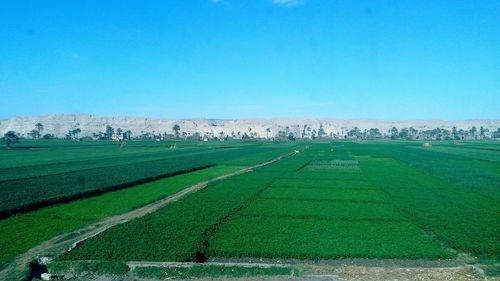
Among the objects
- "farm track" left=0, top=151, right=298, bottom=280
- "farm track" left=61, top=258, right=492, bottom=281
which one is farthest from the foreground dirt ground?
"farm track" left=0, top=151, right=298, bottom=280

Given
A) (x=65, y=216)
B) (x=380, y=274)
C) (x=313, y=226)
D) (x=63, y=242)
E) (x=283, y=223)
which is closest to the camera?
(x=380, y=274)

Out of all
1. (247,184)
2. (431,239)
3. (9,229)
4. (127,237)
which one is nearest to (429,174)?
(247,184)

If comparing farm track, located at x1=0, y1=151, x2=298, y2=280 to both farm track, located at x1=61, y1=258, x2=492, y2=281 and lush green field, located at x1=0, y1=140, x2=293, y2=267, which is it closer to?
lush green field, located at x1=0, y1=140, x2=293, y2=267

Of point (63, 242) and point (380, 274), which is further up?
point (63, 242)

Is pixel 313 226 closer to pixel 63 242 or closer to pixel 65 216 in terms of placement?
pixel 63 242

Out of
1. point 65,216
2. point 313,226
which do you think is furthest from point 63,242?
point 313,226

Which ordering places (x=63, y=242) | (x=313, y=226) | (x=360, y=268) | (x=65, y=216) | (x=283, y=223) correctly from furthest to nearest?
1. (x=65, y=216)
2. (x=283, y=223)
3. (x=313, y=226)
4. (x=63, y=242)
5. (x=360, y=268)

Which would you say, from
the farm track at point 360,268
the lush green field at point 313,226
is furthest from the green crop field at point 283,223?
the farm track at point 360,268

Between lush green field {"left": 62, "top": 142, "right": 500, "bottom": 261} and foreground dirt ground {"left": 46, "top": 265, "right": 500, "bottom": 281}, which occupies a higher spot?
lush green field {"left": 62, "top": 142, "right": 500, "bottom": 261}
